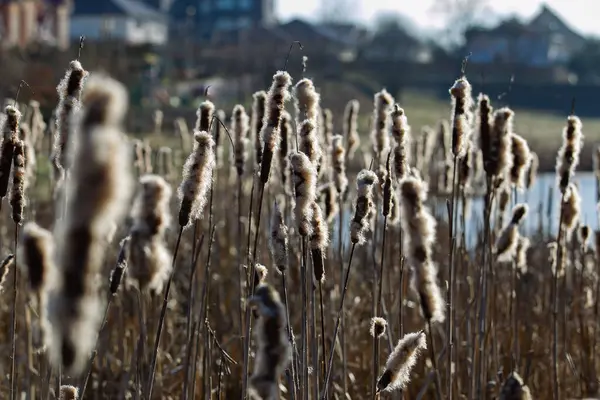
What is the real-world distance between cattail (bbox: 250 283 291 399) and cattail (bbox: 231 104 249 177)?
5.01 ft

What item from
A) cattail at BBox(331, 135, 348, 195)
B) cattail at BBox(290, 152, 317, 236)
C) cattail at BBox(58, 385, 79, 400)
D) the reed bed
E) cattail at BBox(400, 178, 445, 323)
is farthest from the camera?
cattail at BBox(331, 135, 348, 195)

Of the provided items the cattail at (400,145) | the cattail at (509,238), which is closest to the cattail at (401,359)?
the cattail at (509,238)

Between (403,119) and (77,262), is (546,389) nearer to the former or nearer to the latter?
(403,119)

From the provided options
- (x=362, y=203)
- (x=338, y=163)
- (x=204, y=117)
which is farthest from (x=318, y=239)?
(x=338, y=163)

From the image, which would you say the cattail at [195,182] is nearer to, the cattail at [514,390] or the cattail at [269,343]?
the cattail at [269,343]

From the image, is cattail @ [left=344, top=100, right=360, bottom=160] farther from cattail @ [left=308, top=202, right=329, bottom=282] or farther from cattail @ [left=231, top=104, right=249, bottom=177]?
cattail @ [left=308, top=202, right=329, bottom=282]

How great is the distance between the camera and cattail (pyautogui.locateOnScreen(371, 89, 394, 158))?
3.35 metres

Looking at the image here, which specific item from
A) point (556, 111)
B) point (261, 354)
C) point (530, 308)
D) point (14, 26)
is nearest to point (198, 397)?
point (530, 308)

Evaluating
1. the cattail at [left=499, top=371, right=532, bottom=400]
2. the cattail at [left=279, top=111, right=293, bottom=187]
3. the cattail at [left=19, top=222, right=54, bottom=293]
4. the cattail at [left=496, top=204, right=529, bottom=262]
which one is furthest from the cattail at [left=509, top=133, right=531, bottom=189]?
the cattail at [left=19, top=222, right=54, bottom=293]

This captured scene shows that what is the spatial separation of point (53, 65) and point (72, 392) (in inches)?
865

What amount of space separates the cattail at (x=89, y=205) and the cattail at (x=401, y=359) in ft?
3.69

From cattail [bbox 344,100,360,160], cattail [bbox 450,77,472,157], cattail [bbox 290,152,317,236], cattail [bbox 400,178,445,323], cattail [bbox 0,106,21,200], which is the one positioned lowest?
cattail [bbox 400,178,445,323]

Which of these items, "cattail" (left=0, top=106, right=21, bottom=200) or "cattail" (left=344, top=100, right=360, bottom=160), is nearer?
"cattail" (left=0, top=106, right=21, bottom=200)

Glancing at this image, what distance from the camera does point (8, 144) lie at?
7.57 ft
